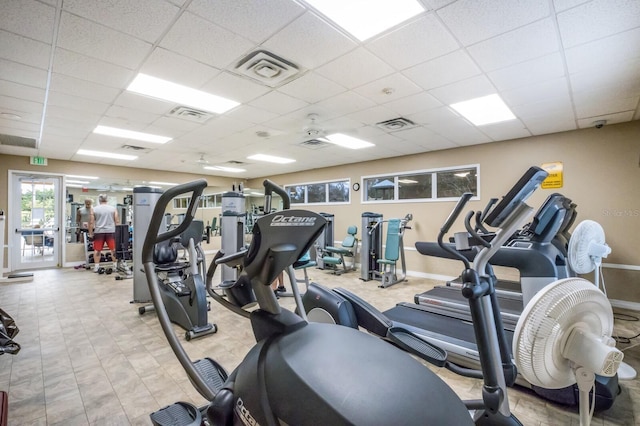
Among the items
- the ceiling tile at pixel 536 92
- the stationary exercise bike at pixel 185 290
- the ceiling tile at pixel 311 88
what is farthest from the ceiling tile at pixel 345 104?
the stationary exercise bike at pixel 185 290

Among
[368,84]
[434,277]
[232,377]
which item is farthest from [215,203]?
[232,377]

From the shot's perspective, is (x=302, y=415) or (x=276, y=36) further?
(x=276, y=36)

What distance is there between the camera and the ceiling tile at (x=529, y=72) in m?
2.54

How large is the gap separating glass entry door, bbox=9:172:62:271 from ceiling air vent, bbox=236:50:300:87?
6.80 m

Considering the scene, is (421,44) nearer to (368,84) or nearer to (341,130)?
(368,84)

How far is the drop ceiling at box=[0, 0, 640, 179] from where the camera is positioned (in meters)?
1.97

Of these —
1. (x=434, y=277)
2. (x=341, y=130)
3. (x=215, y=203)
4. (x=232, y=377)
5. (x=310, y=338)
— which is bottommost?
(x=434, y=277)

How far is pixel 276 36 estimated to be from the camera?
7.23 feet

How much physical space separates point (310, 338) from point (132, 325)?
126 inches

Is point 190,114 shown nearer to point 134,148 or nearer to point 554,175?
point 134,148

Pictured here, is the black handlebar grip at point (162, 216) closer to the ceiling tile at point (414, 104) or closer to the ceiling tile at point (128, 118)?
the ceiling tile at point (414, 104)

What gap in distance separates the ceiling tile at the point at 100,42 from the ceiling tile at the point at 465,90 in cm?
279

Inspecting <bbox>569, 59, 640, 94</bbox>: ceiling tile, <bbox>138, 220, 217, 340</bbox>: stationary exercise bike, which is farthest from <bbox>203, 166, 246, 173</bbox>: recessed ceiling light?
<bbox>569, 59, 640, 94</bbox>: ceiling tile

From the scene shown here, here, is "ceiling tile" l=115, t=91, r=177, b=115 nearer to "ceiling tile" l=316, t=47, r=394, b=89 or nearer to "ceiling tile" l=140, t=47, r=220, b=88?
"ceiling tile" l=140, t=47, r=220, b=88
